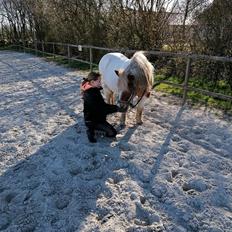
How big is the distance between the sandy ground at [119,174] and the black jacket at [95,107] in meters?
0.35

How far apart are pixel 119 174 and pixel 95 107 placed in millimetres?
1214

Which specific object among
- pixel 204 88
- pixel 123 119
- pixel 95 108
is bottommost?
pixel 204 88

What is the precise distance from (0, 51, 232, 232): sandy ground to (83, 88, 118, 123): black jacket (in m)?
0.35

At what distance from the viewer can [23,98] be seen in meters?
7.02

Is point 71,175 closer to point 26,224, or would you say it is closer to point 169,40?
point 26,224

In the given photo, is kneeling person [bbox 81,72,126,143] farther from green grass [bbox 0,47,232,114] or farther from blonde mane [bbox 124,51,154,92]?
green grass [bbox 0,47,232,114]

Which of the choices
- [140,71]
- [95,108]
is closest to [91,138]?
[95,108]

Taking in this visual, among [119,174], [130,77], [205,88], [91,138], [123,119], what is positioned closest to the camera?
[119,174]

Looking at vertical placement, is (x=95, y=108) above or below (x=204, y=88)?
above

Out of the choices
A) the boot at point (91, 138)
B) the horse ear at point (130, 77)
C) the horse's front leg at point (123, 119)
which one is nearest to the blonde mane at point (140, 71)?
the horse ear at point (130, 77)

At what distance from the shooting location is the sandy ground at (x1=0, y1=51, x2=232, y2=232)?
2.63m

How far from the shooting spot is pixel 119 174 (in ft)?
10.9

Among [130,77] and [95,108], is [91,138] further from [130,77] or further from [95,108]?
[130,77]

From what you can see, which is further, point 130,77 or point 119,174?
point 130,77
